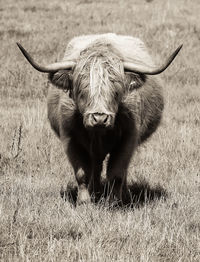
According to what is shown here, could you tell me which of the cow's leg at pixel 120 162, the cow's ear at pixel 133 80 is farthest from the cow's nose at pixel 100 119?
the cow's leg at pixel 120 162

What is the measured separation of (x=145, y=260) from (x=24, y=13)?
15.7 metres

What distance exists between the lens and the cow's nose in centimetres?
419

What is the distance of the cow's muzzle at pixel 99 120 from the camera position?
4191 mm

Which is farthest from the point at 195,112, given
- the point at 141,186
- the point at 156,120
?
the point at 141,186

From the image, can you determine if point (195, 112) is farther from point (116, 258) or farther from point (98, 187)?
point (116, 258)

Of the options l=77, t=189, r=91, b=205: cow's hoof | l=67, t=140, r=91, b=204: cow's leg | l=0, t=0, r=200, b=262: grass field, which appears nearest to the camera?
l=0, t=0, r=200, b=262: grass field

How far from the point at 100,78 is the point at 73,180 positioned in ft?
5.70

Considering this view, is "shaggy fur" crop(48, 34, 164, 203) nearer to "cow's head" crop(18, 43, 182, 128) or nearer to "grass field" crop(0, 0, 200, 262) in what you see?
"cow's head" crop(18, 43, 182, 128)

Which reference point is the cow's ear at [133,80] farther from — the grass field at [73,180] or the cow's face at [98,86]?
the grass field at [73,180]

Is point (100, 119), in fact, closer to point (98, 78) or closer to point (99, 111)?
point (99, 111)

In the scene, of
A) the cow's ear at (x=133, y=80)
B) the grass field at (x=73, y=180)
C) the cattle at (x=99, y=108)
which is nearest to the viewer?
the grass field at (x=73, y=180)

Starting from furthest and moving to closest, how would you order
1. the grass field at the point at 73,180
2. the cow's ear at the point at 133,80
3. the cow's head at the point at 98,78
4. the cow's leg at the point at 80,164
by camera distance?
the cow's leg at the point at 80,164, the cow's ear at the point at 133,80, the cow's head at the point at 98,78, the grass field at the point at 73,180

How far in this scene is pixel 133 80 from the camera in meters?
4.86

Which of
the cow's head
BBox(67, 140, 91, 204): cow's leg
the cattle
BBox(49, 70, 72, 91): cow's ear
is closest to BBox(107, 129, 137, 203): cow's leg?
the cattle
